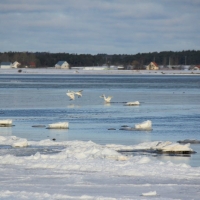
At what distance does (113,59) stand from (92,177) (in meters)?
178

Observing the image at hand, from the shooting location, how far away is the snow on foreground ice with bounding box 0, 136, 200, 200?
1115 centimetres

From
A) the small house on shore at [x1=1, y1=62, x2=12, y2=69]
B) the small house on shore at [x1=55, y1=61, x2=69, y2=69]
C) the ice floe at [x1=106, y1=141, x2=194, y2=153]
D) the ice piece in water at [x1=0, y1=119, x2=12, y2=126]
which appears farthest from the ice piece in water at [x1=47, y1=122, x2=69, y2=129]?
the small house on shore at [x1=55, y1=61, x2=69, y2=69]

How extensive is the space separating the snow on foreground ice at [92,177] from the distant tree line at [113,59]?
534 feet

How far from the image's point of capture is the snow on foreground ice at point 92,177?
36.6 ft

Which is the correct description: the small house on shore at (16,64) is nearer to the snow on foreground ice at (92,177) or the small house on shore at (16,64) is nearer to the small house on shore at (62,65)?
the small house on shore at (62,65)

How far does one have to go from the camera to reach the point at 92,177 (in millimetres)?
12594

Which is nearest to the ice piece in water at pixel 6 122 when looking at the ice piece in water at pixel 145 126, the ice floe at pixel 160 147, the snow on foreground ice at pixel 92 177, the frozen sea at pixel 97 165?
the frozen sea at pixel 97 165

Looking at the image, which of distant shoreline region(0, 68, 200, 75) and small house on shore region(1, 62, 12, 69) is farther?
small house on shore region(1, 62, 12, 69)

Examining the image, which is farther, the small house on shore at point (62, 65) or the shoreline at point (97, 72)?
the small house on shore at point (62, 65)

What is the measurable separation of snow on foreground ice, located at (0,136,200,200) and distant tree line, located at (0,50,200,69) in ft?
534

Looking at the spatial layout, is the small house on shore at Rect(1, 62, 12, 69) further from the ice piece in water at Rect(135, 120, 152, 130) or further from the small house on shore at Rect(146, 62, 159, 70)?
the ice piece in water at Rect(135, 120, 152, 130)

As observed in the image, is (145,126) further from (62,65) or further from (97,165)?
(62,65)

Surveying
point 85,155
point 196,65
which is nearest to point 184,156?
point 85,155

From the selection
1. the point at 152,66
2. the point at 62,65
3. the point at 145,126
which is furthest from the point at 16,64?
the point at 145,126
